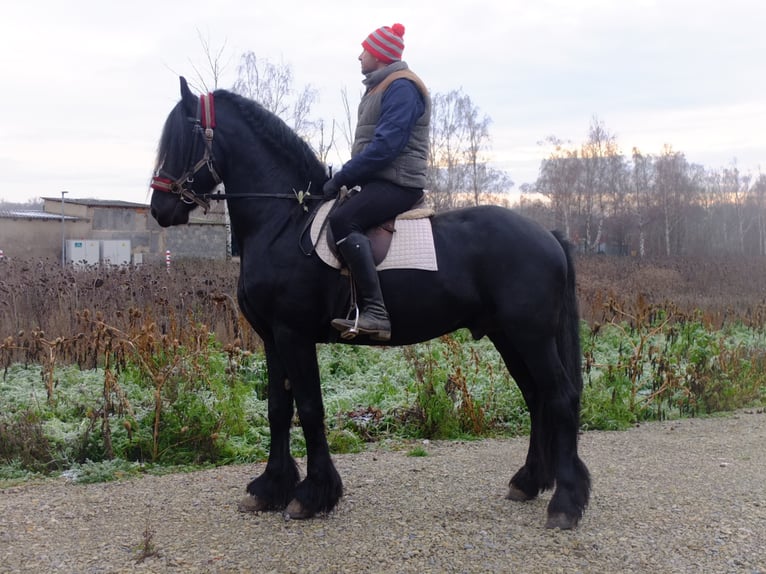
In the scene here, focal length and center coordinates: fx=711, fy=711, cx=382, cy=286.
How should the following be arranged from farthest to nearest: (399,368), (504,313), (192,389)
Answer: (399,368)
(192,389)
(504,313)

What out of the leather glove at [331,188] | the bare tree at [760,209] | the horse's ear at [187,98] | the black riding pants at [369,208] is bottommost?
the black riding pants at [369,208]

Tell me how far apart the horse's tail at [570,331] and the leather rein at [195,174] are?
A: 181cm

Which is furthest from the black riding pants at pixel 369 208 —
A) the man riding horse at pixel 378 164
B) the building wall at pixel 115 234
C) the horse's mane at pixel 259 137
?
the building wall at pixel 115 234

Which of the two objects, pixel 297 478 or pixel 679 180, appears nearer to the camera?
pixel 297 478

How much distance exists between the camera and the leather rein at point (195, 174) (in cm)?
476

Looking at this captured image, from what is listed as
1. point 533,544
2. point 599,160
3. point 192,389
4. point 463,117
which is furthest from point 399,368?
point 599,160

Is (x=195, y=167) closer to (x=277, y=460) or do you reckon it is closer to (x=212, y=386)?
(x=277, y=460)

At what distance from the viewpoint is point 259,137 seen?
195 inches

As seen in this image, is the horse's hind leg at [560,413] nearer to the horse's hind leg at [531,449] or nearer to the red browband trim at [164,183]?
the horse's hind leg at [531,449]

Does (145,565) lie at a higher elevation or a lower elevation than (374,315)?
lower

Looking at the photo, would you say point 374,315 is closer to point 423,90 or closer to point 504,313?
point 504,313

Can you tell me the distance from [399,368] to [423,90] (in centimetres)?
477

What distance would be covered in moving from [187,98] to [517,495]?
360 centimetres

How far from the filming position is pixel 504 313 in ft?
15.5
